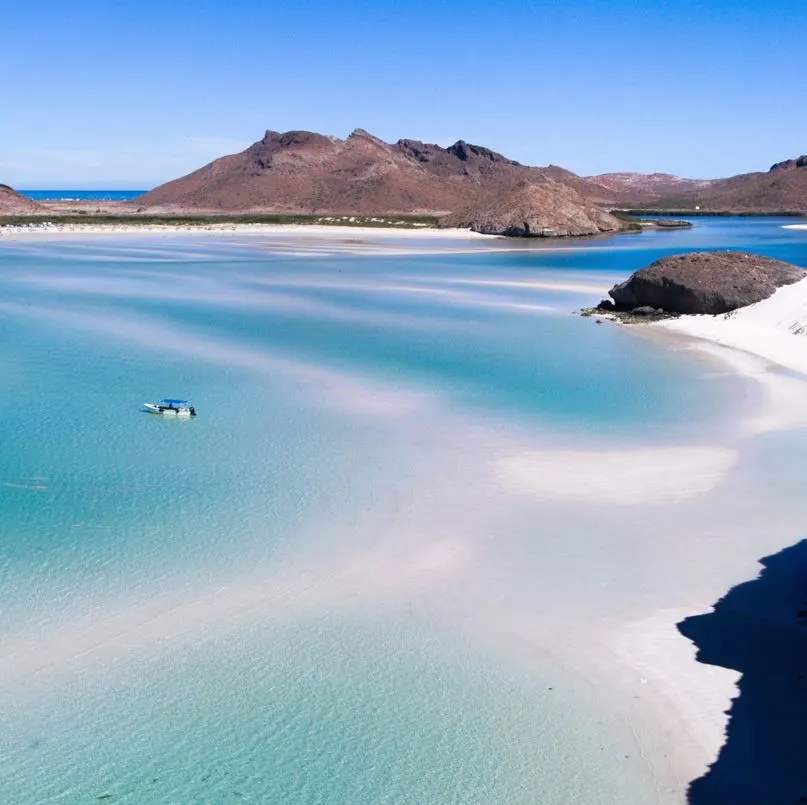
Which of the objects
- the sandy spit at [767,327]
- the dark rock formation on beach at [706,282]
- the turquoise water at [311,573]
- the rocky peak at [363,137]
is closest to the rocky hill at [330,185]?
the rocky peak at [363,137]

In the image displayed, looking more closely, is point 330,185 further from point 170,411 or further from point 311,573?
point 311,573

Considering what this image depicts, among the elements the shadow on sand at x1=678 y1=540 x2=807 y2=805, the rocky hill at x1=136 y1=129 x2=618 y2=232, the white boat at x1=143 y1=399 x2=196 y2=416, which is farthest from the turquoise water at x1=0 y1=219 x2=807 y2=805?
the rocky hill at x1=136 y1=129 x2=618 y2=232

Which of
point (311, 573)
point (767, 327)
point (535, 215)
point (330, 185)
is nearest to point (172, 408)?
point (311, 573)

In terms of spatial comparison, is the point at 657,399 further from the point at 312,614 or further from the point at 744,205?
the point at 744,205

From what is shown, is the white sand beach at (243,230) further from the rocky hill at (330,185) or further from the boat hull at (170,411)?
the boat hull at (170,411)

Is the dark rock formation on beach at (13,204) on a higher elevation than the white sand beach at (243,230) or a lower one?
higher

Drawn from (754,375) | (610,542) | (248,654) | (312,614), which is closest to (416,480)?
(610,542)

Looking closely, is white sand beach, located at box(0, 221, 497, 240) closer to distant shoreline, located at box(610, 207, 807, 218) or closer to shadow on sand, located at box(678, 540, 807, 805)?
distant shoreline, located at box(610, 207, 807, 218)

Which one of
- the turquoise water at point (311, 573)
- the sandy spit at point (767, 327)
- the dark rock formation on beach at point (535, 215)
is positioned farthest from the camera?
the dark rock formation on beach at point (535, 215)
